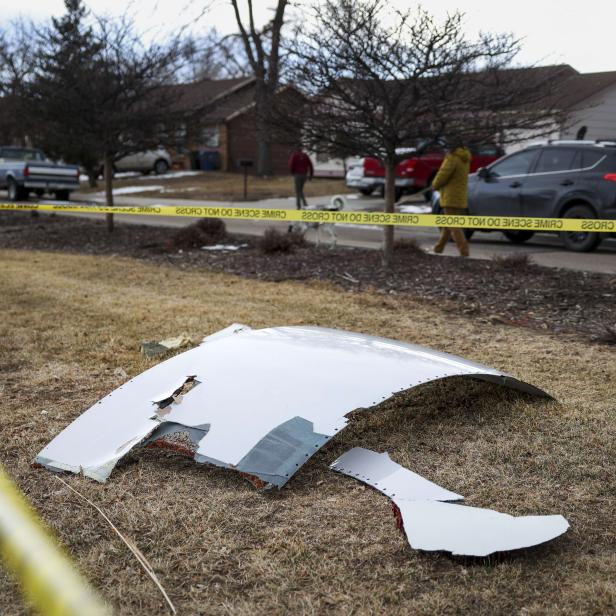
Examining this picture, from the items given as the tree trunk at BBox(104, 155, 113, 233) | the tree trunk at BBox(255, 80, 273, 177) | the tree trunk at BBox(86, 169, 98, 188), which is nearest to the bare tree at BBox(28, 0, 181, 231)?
the tree trunk at BBox(104, 155, 113, 233)

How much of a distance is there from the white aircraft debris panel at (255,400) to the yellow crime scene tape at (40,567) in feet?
1.41

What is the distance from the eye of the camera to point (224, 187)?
1214 inches

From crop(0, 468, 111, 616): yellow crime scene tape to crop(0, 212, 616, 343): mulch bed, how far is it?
4.68 m

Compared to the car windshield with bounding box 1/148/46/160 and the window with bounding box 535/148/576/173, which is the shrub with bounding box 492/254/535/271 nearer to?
the window with bounding box 535/148/576/173

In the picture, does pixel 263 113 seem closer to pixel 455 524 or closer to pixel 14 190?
pixel 455 524

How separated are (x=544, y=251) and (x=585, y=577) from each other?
10595 millimetres

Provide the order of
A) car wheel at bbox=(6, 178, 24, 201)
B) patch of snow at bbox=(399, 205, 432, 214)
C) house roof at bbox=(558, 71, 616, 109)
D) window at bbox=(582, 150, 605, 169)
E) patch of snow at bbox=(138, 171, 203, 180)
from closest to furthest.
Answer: window at bbox=(582, 150, 605, 169)
patch of snow at bbox=(399, 205, 432, 214)
house roof at bbox=(558, 71, 616, 109)
car wheel at bbox=(6, 178, 24, 201)
patch of snow at bbox=(138, 171, 203, 180)

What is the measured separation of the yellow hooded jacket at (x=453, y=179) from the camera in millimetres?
11195

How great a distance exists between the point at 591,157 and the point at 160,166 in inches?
1169

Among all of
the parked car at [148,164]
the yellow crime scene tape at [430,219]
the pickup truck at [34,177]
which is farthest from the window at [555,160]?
the parked car at [148,164]

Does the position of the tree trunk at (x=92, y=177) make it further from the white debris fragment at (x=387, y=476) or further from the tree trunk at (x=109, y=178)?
the white debris fragment at (x=387, y=476)

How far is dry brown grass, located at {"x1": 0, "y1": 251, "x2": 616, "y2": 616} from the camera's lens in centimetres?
272

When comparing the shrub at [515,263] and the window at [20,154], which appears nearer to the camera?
the shrub at [515,263]

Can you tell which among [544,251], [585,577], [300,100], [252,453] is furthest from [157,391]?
[544,251]
